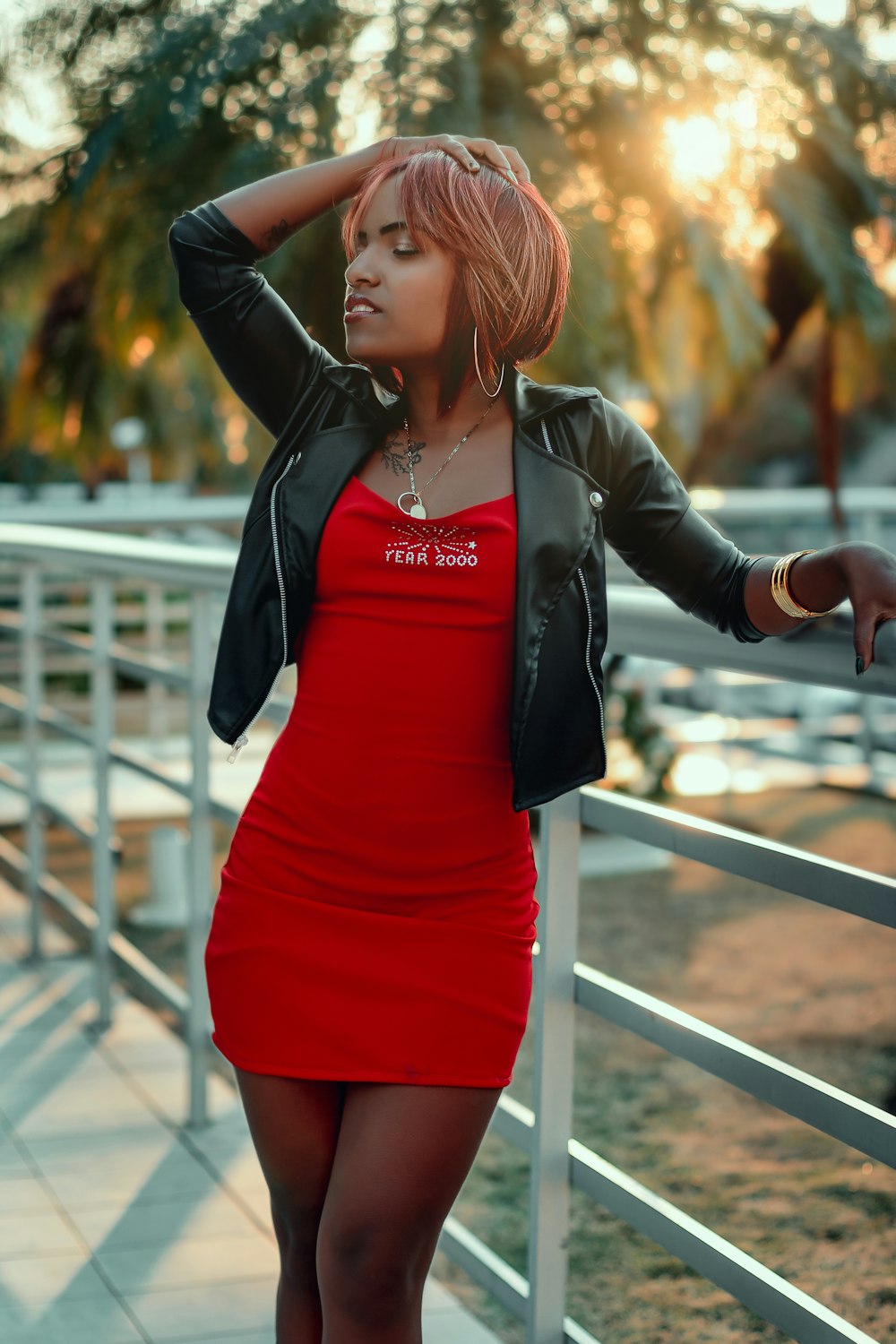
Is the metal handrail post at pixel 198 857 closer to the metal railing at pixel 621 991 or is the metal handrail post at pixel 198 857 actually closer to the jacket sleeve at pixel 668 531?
the metal railing at pixel 621 991

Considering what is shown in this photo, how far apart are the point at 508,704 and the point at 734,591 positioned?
29 cm

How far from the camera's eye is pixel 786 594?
1673mm

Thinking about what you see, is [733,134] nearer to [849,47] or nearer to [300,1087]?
[849,47]

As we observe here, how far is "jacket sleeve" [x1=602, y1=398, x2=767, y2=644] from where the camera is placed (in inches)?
69.4

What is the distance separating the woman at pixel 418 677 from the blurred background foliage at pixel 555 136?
520cm

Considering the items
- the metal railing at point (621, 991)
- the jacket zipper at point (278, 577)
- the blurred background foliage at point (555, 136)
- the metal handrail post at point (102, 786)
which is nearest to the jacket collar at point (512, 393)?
the jacket zipper at point (278, 577)

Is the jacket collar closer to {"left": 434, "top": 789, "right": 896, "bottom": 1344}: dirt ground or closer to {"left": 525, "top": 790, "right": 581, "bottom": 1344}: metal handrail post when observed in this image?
{"left": 525, "top": 790, "right": 581, "bottom": 1344}: metal handrail post

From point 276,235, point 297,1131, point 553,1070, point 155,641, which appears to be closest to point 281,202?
point 276,235

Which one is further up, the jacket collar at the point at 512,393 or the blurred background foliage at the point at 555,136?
the blurred background foliage at the point at 555,136

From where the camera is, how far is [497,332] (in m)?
1.69

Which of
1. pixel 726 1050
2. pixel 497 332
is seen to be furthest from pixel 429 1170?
pixel 497 332

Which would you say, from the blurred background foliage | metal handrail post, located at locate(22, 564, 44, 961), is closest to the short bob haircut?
metal handrail post, located at locate(22, 564, 44, 961)

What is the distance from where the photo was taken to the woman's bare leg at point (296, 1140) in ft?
5.66

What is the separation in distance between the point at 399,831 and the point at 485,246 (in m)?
0.62
